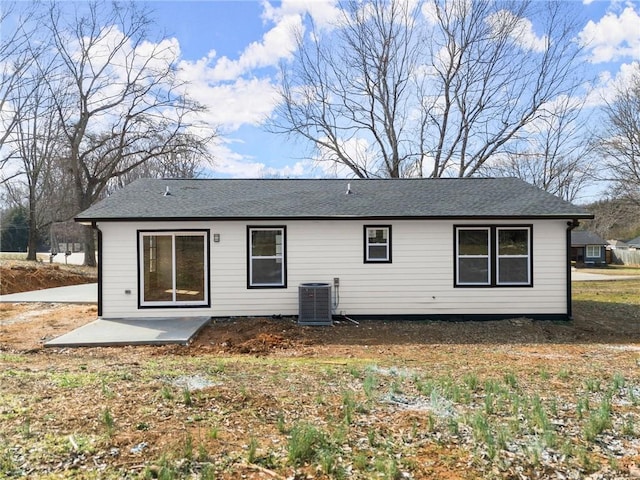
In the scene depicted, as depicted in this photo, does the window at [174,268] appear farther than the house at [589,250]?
No

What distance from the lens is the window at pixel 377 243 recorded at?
10312mm

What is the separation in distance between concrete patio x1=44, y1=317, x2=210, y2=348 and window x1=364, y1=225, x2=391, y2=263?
13.6 ft

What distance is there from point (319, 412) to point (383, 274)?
6.26 metres

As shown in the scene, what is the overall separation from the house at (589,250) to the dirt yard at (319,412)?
125ft

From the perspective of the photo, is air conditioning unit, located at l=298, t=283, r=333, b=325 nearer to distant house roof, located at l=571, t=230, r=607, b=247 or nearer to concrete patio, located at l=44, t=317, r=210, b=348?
concrete patio, located at l=44, t=317, r=210, b=348

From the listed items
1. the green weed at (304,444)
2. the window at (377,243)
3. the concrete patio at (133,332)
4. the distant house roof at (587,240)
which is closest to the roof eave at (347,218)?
the window at (377,243)

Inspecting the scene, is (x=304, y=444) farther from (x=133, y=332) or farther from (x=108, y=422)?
(x=133, y=332)

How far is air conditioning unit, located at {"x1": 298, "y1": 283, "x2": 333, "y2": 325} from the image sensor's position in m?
9.80

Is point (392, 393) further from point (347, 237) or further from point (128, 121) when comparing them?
point (128, 121)

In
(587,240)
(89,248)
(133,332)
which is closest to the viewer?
(133,332)

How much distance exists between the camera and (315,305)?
32.2 feet

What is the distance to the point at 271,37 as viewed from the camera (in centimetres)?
1880

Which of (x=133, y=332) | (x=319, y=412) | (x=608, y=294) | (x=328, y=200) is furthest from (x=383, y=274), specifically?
(x=608, y=294)

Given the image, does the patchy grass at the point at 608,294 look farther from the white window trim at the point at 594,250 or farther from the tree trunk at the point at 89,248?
the white window trim at the point at 594,250
